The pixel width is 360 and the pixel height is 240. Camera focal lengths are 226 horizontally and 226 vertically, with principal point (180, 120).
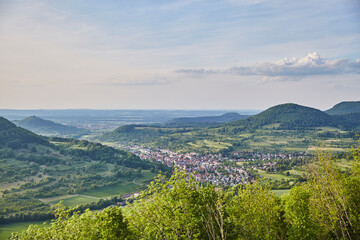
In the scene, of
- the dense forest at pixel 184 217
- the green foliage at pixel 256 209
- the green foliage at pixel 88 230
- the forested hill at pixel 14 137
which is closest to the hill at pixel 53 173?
the forested hill at pixel 14 137

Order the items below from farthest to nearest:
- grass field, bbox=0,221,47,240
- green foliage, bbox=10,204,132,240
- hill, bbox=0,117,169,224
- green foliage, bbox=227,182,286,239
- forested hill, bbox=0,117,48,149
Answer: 1. forested hill, bbox=0,117,48,149
2. hill, bbox=0,117,169,224
3. grass field, bbox=0,221,47,240
4. green foliage, bbox=227,182,286,239
5. green foliage, bbox=10,204,132,240

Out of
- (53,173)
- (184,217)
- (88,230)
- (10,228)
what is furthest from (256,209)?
(53,173)

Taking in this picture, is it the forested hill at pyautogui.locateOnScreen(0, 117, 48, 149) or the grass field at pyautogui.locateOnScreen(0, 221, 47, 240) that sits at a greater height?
the forested hill at pyautogui.locateOnScreen(0, 117, 48, 149)

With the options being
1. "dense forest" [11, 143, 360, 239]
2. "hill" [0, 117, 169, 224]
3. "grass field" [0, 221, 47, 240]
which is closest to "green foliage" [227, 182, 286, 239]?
"dense forest" [11, 143, 360, 239]

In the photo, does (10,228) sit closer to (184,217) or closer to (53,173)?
(53,173)

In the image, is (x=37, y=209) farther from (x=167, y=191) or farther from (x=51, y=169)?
(x=167, y=191)

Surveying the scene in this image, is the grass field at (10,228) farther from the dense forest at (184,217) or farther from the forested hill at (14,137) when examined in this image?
the forested hill at (14,137)

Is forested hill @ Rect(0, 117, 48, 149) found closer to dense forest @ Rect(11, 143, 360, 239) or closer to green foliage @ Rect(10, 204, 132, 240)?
dense forest @ Rect(11, 143, 360, 239)

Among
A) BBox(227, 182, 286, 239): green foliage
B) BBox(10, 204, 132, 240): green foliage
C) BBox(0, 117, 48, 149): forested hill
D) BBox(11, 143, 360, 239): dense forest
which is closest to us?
BBox(11, 143, 360, 239): dense forest
